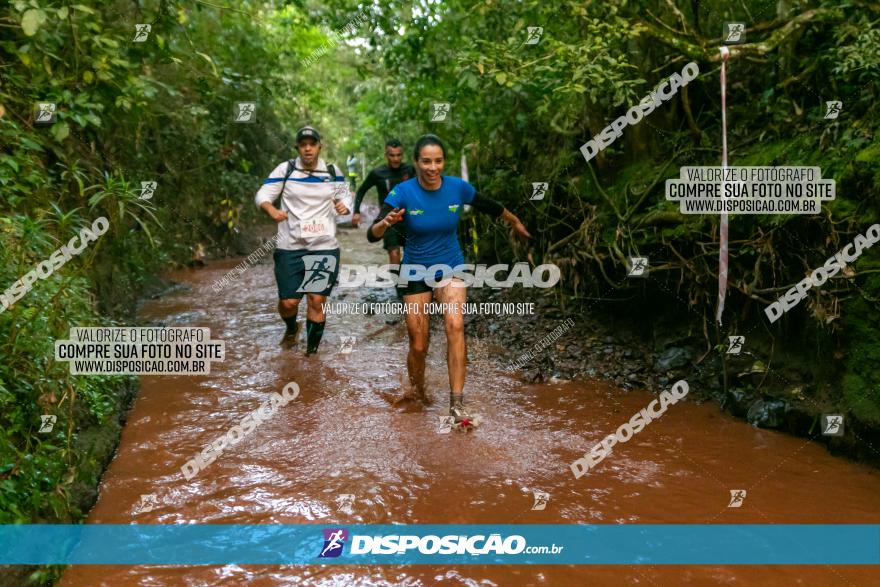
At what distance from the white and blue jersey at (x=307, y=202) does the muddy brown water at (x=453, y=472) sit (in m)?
1.33

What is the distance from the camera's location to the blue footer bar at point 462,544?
3322 millimetres

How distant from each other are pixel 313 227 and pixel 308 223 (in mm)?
62

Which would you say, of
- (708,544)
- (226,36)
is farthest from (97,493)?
(226,36)

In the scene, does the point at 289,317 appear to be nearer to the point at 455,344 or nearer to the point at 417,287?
the point at 417,287

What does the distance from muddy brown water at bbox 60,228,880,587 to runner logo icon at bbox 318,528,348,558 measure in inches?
3.6

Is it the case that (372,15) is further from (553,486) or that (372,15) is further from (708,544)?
(708,544)

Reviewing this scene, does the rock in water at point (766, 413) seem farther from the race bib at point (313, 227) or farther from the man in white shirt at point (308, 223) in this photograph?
the race bib at point (313, 227)

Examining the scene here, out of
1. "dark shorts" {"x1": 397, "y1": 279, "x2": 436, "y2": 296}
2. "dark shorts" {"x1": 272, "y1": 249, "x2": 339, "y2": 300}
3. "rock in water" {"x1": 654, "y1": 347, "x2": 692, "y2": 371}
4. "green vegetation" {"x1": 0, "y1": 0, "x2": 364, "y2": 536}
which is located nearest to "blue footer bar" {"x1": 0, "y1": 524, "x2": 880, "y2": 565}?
"green vegetation" {"x1": 0, "y1": 0, "x2": 364, "y2": 536}

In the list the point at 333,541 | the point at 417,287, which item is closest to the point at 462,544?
the point at 333,541

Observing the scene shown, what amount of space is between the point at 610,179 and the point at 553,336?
6.09 feet

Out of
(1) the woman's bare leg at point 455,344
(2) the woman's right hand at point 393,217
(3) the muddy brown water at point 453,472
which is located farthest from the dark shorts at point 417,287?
(3) the muddy brown water at point 453,472

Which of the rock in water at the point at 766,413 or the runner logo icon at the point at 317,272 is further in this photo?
the runner logo icon at the point at 317,272

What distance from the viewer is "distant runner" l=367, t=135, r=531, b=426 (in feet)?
16.3

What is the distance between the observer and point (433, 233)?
5137 millimetres
